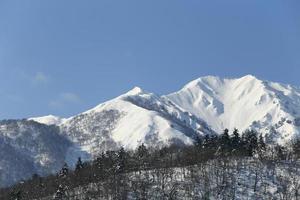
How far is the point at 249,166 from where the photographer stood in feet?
611

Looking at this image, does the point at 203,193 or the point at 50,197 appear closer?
the point at 203,193

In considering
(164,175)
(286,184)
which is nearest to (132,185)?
(164,175)

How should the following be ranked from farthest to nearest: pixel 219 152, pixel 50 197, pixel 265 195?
1. pixel 219 152
2. pixel 50 197
3. pixel 265 195

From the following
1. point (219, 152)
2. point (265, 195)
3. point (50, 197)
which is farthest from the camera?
point (219, 152)

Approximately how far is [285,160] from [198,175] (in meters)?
30.1

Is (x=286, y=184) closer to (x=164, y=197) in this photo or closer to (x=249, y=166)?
(x=249, y=166)

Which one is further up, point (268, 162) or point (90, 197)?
point (268, 162)

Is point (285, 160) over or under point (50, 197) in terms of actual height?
over

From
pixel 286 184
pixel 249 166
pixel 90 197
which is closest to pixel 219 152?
pixel 249 166

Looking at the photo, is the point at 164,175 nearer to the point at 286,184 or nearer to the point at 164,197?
the point at 164,197

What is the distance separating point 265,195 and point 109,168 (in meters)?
48.4

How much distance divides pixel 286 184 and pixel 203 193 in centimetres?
2053

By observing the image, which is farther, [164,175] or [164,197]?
[164,175]

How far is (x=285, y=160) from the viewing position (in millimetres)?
197500
